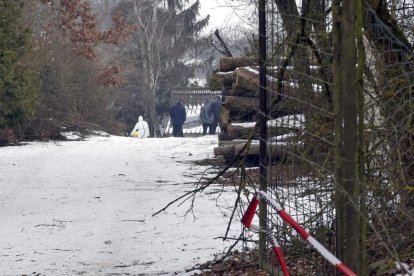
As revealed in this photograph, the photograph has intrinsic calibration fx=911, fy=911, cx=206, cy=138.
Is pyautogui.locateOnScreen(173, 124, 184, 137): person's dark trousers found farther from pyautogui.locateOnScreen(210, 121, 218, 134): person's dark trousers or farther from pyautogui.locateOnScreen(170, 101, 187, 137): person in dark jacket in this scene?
pyautogui.locateOnScreen(210, 121, 218, 134): person's dark trousers

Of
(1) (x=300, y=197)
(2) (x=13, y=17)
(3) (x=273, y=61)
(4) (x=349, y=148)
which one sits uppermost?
(2) (x=13, y=17)

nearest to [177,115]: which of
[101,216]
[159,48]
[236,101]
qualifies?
[159,48]

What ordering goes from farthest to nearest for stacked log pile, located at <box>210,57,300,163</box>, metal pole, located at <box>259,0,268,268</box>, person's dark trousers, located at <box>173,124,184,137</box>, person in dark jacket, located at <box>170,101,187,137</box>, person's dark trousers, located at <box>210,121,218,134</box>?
1. person's dark trousers, located at <box>173,124,184,137</box>
2. person in dark jacket, located at <box>170,101,187,137</box>
3. person's dark trousers, located at <box>210,121,218,134</box>
4. stacked log pile, located at <box>210,57,300,163</box>
5. metal pole, located at <box>259,0,268,268</box>

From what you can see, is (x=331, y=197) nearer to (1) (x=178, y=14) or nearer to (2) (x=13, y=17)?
(2) (x=13, y=17)

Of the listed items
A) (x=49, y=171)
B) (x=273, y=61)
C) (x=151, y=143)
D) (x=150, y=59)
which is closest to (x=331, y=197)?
(x=273, y=61)

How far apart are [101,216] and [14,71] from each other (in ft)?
37.4

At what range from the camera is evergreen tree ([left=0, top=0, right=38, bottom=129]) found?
2156 cm

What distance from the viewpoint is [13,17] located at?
870 inches

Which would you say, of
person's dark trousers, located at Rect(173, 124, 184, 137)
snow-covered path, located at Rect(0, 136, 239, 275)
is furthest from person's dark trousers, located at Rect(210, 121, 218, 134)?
snow-covered path, located at Rect(0, 136, 239, 275)

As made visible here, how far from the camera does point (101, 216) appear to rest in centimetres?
1227

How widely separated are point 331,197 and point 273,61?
1.96 metres

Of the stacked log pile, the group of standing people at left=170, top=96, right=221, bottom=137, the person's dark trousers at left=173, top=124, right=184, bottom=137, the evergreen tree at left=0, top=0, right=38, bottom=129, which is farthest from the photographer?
the person's dark trousers at left=173, top=124, right=184, bottom=137

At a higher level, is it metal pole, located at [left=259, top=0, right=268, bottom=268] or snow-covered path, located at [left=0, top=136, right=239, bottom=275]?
metal pole, located at [left=259, top=0, right=268, bottom=268]

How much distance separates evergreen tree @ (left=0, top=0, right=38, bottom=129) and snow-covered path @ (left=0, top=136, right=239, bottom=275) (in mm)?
2360
